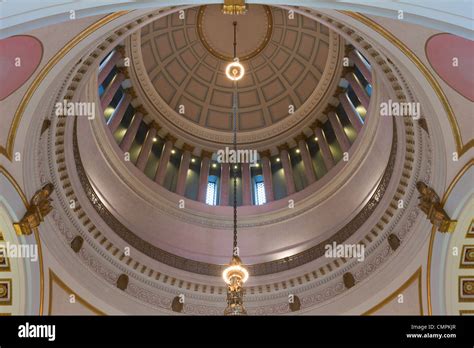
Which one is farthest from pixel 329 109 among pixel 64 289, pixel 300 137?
pixel 64 289

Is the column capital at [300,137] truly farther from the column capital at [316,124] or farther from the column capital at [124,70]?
the column capital at [124,70]

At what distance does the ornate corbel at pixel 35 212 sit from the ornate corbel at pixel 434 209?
7015mm

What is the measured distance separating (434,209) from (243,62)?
31.1 ft

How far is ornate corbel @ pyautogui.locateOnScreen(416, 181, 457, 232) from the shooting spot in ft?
32.8

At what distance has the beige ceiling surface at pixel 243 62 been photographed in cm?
1692

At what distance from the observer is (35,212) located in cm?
1022

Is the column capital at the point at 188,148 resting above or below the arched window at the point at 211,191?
above

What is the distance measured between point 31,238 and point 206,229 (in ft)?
17.9

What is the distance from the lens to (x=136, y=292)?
13.0 m

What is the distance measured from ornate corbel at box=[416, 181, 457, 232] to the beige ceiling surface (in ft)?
23.8
